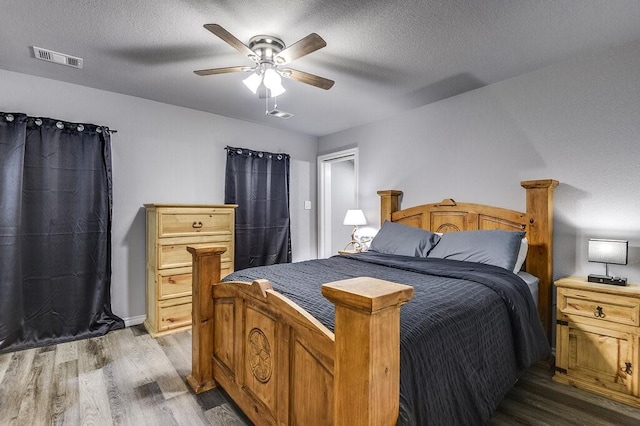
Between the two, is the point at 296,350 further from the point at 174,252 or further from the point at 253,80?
the point at 174,252

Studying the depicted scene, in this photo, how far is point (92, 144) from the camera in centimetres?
296

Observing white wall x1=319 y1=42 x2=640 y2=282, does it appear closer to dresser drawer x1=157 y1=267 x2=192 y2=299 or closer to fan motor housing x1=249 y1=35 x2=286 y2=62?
fan motor housing x1=249 y1=35 x2=286 y2=62

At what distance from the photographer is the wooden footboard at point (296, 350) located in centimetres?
83

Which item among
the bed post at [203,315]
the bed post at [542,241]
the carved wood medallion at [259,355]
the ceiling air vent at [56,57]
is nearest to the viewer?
the carved wood medallion at [259,355]

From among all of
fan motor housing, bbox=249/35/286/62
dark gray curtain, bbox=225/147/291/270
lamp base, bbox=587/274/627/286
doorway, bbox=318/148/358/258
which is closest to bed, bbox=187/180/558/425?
lamp base, bbox=587/274/627/286

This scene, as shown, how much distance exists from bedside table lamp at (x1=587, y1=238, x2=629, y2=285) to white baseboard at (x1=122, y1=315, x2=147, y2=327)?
13.1ft

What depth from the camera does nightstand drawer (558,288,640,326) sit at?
1.90m

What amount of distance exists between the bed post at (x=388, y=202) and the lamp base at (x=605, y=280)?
1.88 m

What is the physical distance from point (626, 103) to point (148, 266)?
4358 mm

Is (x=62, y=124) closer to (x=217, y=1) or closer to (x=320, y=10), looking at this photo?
(x=217, y=1)

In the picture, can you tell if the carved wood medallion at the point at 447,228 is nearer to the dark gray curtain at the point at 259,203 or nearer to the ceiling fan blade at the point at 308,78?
the ceiling fan blade at the point at 308,78

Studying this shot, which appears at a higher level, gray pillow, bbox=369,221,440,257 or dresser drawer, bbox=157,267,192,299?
gray pillow, bbox=369,221,440,257

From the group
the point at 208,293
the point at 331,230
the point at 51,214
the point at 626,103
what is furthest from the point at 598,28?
the point at 51,214

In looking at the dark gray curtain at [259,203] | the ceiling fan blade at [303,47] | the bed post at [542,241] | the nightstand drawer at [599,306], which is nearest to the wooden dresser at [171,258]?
the dark gray curtain at [259,203]
